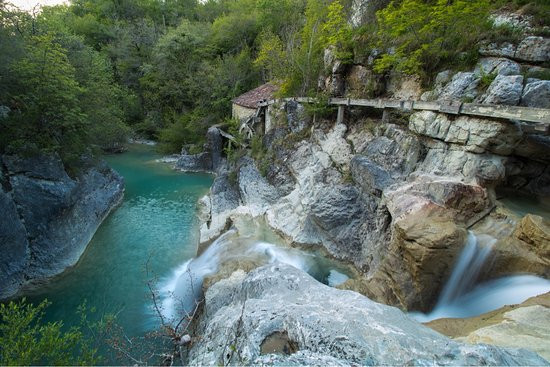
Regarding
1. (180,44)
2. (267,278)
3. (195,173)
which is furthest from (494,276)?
(180,44)

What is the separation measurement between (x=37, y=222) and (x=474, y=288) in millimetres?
12972

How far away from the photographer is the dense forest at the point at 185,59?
923cm

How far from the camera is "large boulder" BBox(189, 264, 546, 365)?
121 inches

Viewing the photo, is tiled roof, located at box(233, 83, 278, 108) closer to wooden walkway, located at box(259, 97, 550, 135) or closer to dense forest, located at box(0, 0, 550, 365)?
dense forest, located at box(0, 0, 550, 365)

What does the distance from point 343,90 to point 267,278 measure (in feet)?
31.7

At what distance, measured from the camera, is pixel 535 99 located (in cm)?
660

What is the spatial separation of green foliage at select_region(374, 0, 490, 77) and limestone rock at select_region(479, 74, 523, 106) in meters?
2.19

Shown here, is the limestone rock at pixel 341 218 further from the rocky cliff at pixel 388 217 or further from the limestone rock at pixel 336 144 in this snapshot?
the limestone rock at pixel 336 144

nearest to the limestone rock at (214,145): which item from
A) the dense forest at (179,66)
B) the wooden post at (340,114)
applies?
the dense forest at (179,66)

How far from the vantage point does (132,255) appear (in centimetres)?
1119

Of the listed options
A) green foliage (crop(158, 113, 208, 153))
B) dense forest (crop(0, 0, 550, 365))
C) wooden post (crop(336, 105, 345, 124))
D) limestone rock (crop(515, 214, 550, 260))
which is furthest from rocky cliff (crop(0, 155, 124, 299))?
green foliage (crop(158, 113, 208, 153))

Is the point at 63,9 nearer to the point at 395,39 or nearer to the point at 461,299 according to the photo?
the point at 395,39

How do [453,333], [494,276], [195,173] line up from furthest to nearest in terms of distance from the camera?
[195,173], [494,276], [453,333]

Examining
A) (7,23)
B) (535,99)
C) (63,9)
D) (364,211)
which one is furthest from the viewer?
(63,9)
